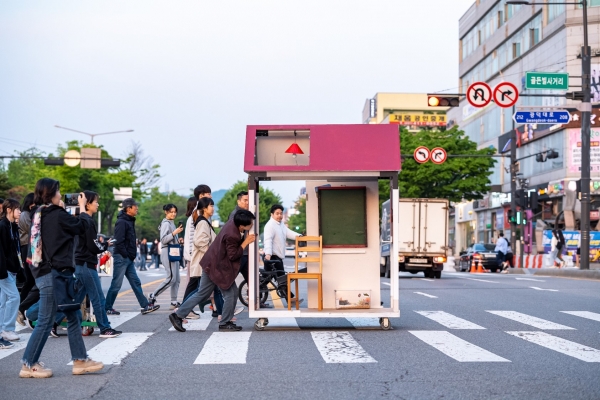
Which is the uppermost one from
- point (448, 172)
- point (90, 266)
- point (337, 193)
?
point (448, 172)

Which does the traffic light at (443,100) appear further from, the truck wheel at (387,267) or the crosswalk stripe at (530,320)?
the crosswalk stripe at (530,320)

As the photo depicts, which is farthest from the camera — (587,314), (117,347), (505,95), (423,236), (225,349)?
(423,236)

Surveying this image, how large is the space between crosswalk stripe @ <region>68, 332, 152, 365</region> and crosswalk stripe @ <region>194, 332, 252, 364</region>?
0.81m

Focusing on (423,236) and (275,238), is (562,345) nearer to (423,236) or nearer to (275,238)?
(275,238)

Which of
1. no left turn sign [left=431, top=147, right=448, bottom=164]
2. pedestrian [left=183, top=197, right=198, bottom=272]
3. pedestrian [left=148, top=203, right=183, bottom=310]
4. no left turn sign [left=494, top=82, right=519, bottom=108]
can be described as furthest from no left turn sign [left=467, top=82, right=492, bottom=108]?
no left turn sign [left=431, top=147, right=448, bottom=164]

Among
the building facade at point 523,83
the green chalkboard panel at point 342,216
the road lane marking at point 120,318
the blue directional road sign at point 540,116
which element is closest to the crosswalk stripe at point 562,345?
the green chalkboard panel at point 342,216

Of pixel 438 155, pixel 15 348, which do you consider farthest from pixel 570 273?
pixel 15 348

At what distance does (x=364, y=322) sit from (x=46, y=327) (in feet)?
21.3

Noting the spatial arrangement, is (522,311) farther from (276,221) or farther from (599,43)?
(599,43)

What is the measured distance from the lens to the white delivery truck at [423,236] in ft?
107

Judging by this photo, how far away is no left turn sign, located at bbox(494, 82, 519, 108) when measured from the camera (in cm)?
2697

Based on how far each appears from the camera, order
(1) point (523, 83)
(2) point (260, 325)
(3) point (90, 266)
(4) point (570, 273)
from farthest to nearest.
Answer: (1) point (523, 83) < (4) point (570, 273) < (2) point (260, 325) < (3) point (90, 266)

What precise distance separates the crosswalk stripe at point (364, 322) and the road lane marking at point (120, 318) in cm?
343

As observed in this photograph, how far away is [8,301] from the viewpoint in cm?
1150
